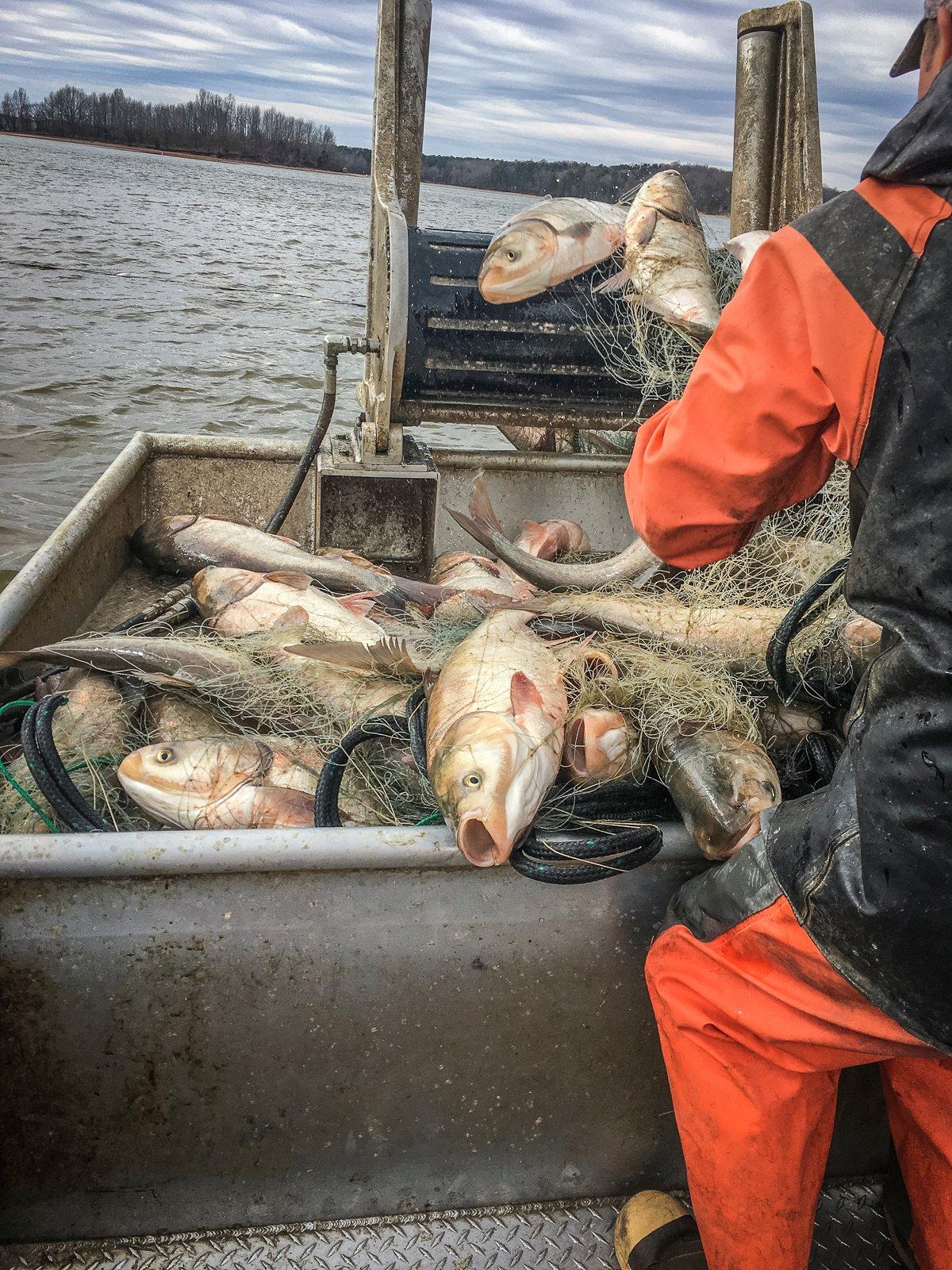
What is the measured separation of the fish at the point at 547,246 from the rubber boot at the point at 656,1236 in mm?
3119

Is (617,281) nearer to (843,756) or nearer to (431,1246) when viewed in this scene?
(843,756)

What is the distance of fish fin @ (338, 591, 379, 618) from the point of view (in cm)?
388

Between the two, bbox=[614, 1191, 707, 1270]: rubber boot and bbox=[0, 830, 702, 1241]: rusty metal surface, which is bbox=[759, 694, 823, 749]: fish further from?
bbox=[614, 1191, 707, 1270]: rubber boot

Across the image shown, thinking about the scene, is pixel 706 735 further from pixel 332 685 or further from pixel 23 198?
pixel 23 198

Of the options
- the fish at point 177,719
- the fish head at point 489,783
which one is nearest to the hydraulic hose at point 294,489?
the fish at point 177,719

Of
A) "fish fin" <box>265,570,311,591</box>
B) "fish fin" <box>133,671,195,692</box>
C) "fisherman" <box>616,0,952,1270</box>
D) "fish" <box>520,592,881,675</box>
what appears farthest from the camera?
"fish fin" <box>265,570,311,591</box>

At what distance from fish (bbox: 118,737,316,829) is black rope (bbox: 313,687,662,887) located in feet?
0.54

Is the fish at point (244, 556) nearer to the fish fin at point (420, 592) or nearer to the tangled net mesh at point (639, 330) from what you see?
the fish fin at point (420, 592)

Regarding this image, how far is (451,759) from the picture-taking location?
95.0 inches

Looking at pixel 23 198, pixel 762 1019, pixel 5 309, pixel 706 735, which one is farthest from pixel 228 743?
pixel 23 198

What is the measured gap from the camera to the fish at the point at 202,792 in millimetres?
2627

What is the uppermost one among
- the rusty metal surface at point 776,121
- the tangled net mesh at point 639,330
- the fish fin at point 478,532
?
the rusty metal surface at point 776,121

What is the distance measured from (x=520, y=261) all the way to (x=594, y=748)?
81.7 inches

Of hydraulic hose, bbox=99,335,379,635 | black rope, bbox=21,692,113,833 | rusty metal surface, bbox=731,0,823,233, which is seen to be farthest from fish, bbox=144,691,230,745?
rusty metal surface, bbox=731,0,823,233
